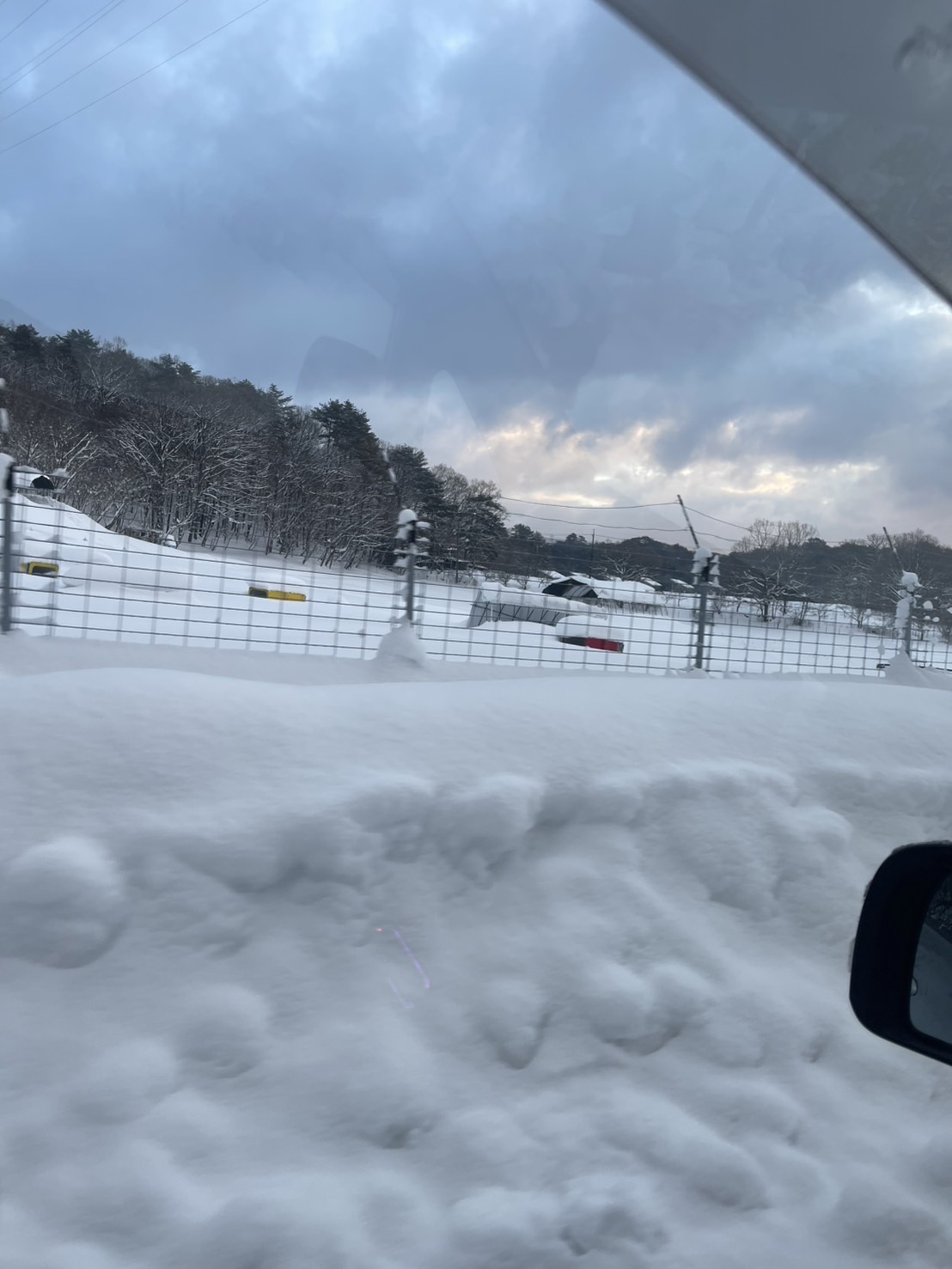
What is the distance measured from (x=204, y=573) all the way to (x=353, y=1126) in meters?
3.63

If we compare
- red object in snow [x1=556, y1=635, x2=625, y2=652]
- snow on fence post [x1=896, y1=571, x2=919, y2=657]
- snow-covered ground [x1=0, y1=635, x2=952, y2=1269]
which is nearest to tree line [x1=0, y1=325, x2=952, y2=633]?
red object in snow [x1=556, y1=635, x2=625, y2=652]

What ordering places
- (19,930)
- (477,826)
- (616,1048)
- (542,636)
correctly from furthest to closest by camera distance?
1. (542,636)
2. (477,826)
3. (616,1048)
4. (19,930)

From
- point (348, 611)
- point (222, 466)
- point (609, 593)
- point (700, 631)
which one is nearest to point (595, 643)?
point (609, 593)

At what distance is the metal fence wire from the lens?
4.15 m

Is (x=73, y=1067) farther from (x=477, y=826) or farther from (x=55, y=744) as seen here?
(x=477, y=826)

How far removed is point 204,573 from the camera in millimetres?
4551

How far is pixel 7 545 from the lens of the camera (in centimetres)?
370

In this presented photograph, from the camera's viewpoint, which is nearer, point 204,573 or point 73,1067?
point 73,1067

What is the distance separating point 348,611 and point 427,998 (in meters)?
3.25

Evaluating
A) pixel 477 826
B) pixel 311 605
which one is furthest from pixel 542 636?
pixel 477 826

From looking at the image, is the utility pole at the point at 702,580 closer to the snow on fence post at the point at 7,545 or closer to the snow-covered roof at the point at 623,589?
the snow-covered roof at the point at 623,589

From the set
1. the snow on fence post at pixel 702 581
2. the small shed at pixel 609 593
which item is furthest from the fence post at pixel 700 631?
the small shed at pixel 609 593

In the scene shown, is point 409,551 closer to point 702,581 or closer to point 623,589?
point 623,589

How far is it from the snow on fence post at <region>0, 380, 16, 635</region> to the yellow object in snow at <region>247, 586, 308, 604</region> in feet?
4.03
